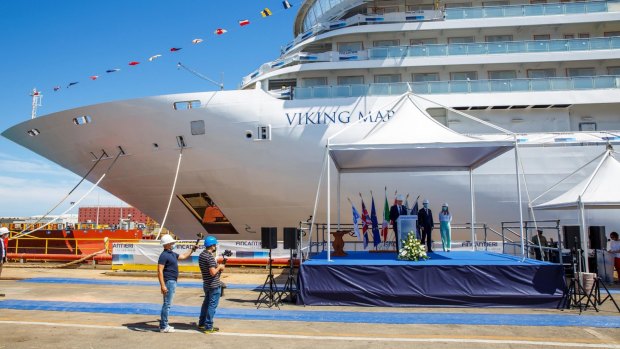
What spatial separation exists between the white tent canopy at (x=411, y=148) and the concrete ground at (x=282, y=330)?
96.7 inches

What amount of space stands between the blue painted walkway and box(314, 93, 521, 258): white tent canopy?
1949 millimetres

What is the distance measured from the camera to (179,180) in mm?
17109

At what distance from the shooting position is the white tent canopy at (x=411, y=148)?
1027 centimetres

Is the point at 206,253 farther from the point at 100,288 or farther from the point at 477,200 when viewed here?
the point at 477,200

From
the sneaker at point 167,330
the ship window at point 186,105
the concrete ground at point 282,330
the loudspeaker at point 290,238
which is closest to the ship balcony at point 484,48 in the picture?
the ship window at point 186,105

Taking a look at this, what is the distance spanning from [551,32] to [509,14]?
7.86 feet

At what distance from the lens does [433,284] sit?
9180mm

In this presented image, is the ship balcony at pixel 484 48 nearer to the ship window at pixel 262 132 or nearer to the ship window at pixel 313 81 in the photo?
the ship window at pixel 313 81

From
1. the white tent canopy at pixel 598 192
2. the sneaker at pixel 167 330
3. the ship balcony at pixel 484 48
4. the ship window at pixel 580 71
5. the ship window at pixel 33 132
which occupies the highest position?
the ship balcony at pixel 484 48

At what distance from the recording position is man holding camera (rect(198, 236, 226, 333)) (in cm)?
663

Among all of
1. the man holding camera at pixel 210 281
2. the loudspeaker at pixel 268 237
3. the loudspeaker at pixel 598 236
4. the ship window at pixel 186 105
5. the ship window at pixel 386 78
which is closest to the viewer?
the man holding camera at pixel 210 281

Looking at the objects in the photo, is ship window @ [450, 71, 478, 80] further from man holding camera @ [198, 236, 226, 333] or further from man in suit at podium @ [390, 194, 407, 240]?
man holding camera @ [198, 236, 226, 333]

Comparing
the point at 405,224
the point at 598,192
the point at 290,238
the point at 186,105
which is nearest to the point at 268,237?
the point at 290,238

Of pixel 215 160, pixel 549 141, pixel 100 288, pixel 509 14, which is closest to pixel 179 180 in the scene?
pixel 215 160
